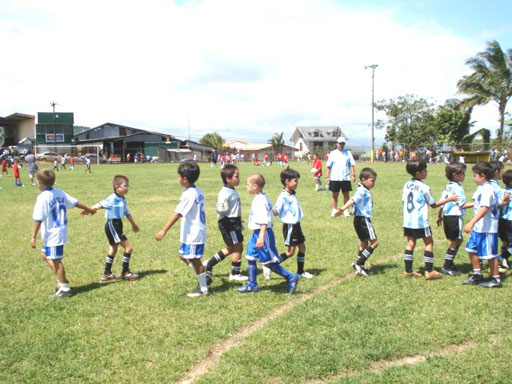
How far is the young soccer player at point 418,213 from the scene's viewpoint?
6242 millimetres

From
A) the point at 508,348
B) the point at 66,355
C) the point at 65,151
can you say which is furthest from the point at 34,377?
the point at 65,151

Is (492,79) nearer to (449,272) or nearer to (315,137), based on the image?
(449,272)

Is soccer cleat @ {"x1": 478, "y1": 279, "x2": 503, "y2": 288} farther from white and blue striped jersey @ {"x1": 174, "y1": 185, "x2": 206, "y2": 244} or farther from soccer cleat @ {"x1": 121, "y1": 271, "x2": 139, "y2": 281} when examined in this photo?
soccer cleat @ {"x1": 121, "y1": 271, "x2": 139, "y2": 281}

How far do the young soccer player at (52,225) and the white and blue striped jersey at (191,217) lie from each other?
5.54 ft

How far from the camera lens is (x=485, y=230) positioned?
595 cm

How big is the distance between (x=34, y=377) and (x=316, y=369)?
254 cm

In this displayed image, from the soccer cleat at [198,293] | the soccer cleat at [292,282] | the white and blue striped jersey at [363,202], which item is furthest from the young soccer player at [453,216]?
the soccer cleat at [198,293]

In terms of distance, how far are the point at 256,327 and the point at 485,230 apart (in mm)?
3484

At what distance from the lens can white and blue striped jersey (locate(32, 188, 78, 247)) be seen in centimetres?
589

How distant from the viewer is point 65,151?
2736 inches

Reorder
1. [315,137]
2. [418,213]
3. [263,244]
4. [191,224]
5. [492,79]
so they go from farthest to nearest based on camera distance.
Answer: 1. [315,137]
2. [492,79]
3. [418,213]
4. [191,224]
5. [263,244]

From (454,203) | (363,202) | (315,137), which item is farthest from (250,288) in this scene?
(315,137)

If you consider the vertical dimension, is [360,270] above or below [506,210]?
below

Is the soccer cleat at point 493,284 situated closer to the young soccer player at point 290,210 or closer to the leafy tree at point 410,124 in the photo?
the young soccer player at point 290,210
